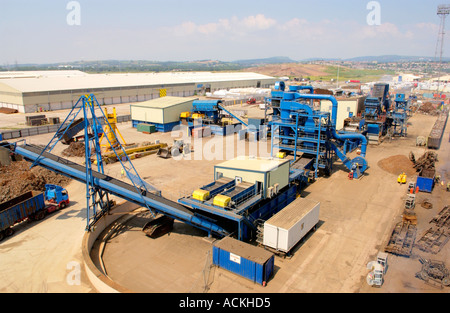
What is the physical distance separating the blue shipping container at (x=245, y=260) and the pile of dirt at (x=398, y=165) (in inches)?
862

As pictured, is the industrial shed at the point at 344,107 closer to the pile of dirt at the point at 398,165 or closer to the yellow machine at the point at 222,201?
the pile of dirt at the point at 398,165

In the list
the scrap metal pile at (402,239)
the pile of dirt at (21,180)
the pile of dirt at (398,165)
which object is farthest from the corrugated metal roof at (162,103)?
the scrap metal pile at (402,239)

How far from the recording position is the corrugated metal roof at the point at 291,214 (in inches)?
691

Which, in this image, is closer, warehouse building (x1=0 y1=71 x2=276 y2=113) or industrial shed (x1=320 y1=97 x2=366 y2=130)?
industrial shed (x1=320 y1=97 x2=366 y2=130)

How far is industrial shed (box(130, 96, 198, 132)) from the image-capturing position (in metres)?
46.0

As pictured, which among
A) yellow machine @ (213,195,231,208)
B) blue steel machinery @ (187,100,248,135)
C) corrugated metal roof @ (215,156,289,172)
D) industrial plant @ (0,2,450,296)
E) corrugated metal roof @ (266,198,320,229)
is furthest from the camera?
blue steel machinery @ (187,100,248,135)

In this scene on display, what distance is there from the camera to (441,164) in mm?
34812

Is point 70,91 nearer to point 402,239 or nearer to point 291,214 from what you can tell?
point 291,214

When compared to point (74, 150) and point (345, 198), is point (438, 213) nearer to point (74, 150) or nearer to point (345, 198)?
point (345, 198)

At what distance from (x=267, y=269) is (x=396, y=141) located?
37.5m

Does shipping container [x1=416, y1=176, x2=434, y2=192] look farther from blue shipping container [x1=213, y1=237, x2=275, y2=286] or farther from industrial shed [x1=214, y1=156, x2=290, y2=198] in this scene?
blue shipping container [x1=213, y1=237, x2=275, y2=286]

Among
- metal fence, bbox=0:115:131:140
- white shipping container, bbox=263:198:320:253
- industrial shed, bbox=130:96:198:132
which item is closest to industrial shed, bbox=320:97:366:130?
industrial shed, bbox=130:96:198:132

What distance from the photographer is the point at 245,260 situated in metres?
15.3

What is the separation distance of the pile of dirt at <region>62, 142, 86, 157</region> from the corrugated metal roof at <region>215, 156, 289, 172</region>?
791 inches
